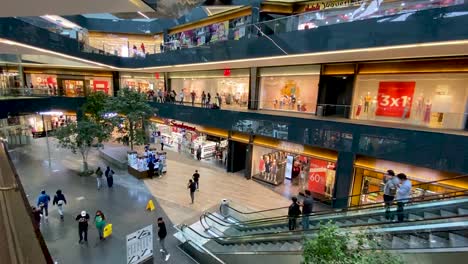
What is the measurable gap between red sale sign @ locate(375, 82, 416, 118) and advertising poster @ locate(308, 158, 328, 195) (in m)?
3.79

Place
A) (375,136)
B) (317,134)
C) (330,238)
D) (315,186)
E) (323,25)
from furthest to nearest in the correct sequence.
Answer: (315,186), (317,134), (323,25), (375,136), (330,238)

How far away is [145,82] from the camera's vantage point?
29.0 metres

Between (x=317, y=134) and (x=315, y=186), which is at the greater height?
(x=317, y=134)

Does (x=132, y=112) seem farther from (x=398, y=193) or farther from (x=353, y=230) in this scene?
(x=398, y=193)

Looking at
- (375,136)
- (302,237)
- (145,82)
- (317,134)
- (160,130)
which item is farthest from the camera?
(145,82)

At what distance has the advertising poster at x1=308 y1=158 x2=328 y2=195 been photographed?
13.1 metres

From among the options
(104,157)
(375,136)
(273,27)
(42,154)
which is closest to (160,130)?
(104,157)

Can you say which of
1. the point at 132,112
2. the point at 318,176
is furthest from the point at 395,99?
the point at 132,112

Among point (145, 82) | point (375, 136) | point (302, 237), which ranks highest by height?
point (145, 82)

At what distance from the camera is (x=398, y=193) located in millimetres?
7121

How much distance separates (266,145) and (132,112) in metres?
9.75

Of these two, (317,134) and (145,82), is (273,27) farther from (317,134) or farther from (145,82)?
(145,82)

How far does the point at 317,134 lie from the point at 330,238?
26.3 feet

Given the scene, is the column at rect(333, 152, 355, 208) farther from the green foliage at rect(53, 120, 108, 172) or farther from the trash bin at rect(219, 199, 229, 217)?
the green foliage at rect(53, 120, 108, 172)
